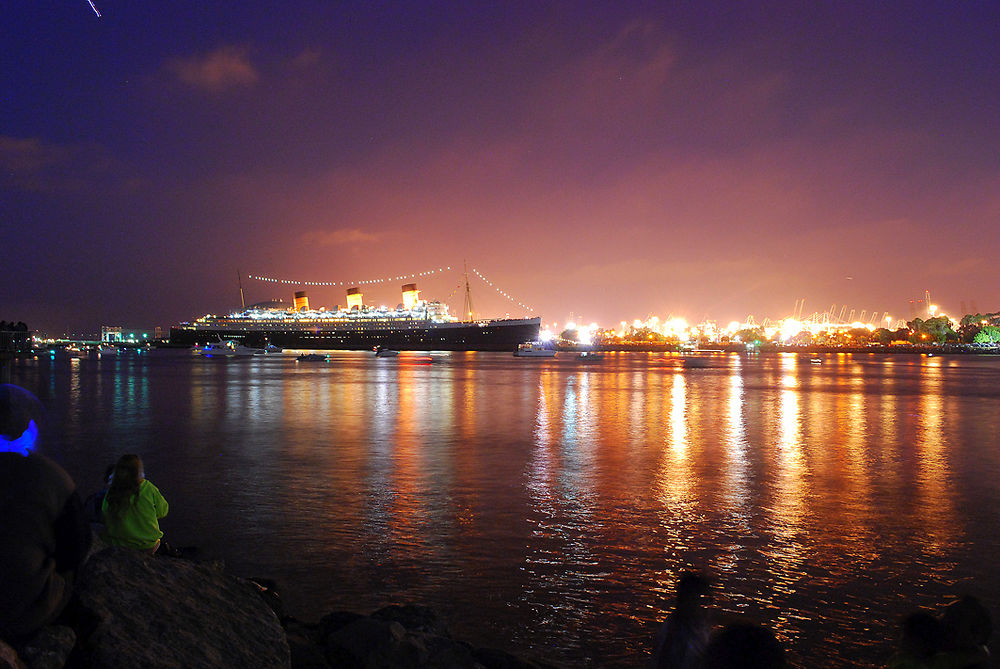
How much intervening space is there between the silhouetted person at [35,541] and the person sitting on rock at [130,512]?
1781mm

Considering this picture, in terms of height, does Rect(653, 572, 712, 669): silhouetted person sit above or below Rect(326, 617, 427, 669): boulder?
above

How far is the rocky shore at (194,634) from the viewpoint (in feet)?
11.0

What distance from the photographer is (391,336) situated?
115m

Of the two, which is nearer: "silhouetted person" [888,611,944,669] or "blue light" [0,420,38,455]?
"silhouetted person" [888,611,944,669]

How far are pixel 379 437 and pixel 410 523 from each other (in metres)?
7.93

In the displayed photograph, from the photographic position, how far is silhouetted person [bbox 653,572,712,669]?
3.16 metres

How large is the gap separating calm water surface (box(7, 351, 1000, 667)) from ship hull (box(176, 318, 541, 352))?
302 ft

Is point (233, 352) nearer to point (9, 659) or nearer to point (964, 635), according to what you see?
point (9, 659)

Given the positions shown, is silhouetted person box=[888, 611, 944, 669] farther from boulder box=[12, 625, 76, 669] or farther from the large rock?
boulder box=[12, 625, 76, 669]

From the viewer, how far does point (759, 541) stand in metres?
7.63

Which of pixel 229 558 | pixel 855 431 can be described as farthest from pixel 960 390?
pixel 229 558

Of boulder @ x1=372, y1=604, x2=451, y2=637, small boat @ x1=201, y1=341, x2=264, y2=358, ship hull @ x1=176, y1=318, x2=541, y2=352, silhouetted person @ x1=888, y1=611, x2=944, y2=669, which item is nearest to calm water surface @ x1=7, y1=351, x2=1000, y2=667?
boulder @ x1=372, y1=604, x2=451, y2=637

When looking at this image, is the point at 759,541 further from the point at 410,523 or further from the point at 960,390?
the point at 960,390

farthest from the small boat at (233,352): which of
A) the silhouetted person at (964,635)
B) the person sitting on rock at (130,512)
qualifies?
the silhouetted person at (964,635)
